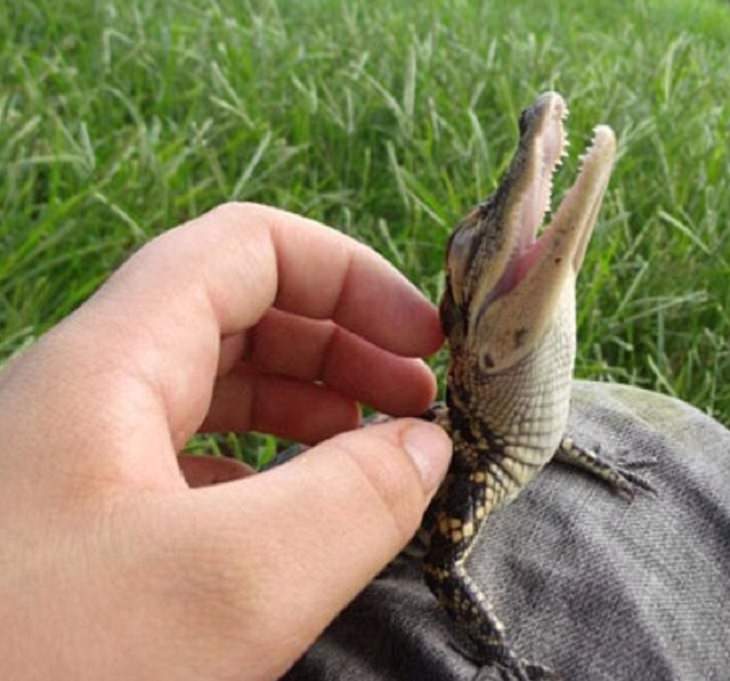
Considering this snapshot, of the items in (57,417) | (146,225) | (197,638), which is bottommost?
(146,225)

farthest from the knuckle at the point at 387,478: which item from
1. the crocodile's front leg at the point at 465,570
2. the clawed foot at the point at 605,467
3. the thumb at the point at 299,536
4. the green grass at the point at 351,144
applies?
the green grass at the point at 351,144

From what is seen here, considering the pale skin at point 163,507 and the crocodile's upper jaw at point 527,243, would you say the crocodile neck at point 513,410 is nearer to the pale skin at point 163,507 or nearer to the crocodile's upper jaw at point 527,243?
the crocodile's upper jaw at point 527,243

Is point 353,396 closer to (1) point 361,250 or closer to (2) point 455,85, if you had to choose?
(1) point 361,250

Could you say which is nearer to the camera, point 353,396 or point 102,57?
point 353,396

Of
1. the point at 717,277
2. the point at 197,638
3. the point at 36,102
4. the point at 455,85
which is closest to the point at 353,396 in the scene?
the point at 197,638

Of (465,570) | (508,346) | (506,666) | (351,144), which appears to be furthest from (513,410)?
(351,144)

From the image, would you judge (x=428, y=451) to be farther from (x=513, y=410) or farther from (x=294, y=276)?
(x=294, y=276)
